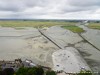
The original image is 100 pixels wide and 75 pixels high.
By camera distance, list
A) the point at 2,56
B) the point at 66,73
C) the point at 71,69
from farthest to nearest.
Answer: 1. the point at 2,56
2. the point at 71,69
3. the point at 66,73

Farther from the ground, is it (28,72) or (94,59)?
(28,72)

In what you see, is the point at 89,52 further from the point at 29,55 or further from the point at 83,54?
the point at 29,55

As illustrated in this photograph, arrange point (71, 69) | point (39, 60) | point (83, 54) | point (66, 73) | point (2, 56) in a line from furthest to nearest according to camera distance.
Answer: point (83, 54) → point (2, 56) → point (39, 60) → point (71, 69) → point (66, 73)

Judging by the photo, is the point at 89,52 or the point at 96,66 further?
the point at 89,52

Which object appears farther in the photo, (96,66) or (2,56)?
(2,56)

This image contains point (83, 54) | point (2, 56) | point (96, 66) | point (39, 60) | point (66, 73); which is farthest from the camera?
point (83, 54)

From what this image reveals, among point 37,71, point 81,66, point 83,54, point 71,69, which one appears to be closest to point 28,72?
Result: point 37,71

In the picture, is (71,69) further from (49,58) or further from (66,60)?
(49,58)

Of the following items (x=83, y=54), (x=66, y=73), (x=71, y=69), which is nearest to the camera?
(x=66, y=73)

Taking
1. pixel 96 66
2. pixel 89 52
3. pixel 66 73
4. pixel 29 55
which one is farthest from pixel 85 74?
pixel 89 52
